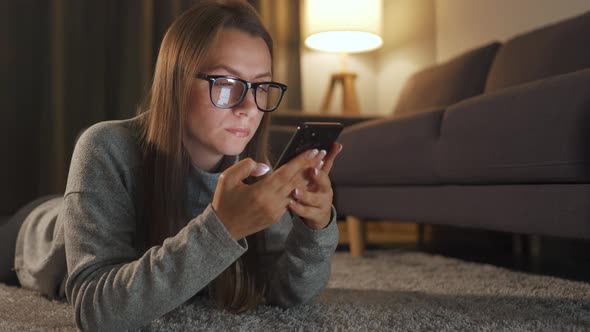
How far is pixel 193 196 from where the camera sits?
2.78 ft

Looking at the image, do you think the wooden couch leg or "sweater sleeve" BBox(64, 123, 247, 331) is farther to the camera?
the wooden couch leg

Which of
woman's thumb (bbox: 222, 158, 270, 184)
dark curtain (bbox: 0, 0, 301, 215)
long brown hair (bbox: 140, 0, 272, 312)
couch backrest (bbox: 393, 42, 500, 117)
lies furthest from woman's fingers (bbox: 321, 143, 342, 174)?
dark curtain (bbox: 0, 0, 301, 215)

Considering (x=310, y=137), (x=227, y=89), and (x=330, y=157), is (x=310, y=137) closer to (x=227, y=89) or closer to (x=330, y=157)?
(x=330, y=157)

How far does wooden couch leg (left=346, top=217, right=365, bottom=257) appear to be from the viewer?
1784mm

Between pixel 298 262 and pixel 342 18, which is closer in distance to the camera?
pixel 298 262

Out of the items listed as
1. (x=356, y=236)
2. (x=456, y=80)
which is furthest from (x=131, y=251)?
(x=456, y=80)

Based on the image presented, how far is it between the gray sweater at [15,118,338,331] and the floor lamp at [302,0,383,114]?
197 centimetres

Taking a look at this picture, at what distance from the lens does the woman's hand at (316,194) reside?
2.20ft

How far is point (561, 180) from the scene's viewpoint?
1.00 m

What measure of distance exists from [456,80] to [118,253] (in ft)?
5.39

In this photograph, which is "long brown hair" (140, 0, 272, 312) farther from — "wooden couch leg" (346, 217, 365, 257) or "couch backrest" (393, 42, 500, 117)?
"couch backrest" (393, 42, 500, 117)

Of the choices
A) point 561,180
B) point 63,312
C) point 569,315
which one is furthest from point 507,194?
point 63,312

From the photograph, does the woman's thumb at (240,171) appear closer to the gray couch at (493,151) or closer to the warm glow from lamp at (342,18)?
the gray couch at (493,151)

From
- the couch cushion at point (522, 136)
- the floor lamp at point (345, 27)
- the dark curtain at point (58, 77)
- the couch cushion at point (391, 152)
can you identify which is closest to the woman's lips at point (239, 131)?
the couch cushion at point (522, 136)
